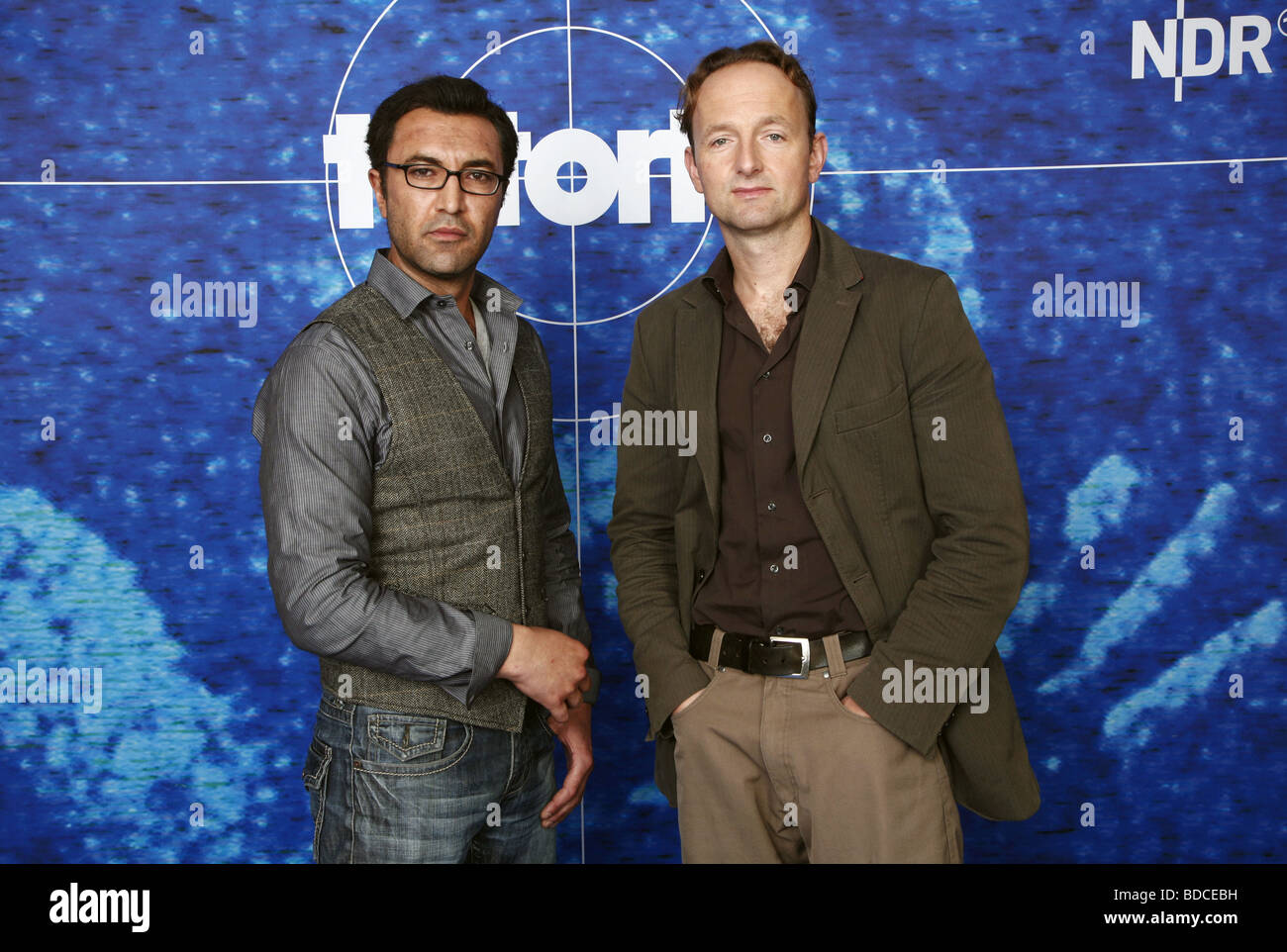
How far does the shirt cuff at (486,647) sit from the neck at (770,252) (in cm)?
80

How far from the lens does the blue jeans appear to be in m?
2.03

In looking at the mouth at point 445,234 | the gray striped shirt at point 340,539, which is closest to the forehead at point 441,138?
the mouth at point 445,234

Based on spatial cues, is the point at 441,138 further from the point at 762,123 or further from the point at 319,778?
the point at 319,778

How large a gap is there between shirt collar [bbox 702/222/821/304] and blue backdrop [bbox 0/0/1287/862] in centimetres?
108

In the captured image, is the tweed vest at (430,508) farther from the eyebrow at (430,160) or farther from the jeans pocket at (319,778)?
the eyebrow at (430,160)

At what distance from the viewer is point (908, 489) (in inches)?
79.1

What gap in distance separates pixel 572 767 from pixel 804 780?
1.85 ft

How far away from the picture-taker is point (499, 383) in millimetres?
2207

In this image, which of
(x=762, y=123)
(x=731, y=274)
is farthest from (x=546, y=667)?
(x=762, y=123)

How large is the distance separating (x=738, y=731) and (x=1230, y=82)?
8.18 ft

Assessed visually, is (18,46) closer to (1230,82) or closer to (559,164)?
(559,164)

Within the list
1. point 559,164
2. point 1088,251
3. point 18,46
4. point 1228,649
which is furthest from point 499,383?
point 1228,649

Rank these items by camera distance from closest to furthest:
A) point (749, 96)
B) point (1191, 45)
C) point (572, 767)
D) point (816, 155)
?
1. point (749, 96)
2. point (816, 155)
3. point (572, 767)
4. point (1191, 45)

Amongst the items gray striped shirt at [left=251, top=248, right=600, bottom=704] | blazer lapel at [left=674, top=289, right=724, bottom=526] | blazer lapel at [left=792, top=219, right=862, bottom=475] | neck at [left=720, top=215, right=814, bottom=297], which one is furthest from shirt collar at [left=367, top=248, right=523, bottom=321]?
blazer lapel at [left=792, top=219, right=862, bottom=475]
